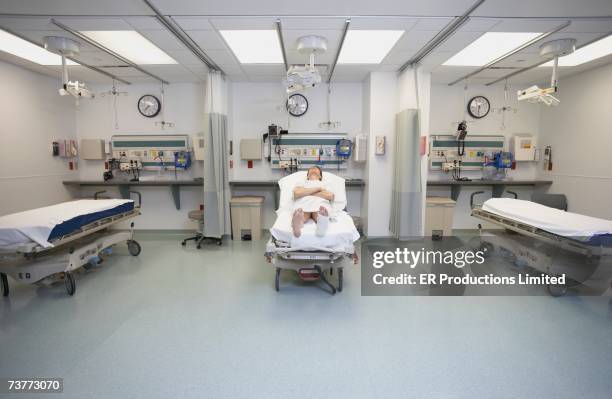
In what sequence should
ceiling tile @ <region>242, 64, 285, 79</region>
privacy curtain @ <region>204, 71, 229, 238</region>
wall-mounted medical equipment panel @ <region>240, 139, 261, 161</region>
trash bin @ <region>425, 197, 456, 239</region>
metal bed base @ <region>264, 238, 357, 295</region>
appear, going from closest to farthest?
metal bed base @ <region>264, 238, 357, 295</region> → ceiling tile @ <region>242, 64, 285, 79</region> → privacy curtain @ <region>204, 71, 229, 238</region> → trash bin @ <region>425, 197, 456, 239</region> → wall-mounted medical equipment panel @ <region>240, 139, 261, 161</region>

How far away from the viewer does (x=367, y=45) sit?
4129mm

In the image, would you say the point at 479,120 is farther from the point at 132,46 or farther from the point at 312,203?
the point at 132,46

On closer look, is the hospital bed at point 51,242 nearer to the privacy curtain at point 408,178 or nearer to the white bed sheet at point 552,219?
the privacy curtain at point 408,178

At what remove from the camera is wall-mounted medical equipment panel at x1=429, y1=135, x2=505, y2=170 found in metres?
5.88

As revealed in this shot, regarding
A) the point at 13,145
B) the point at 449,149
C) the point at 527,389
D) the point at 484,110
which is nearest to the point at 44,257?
the point at 13,145

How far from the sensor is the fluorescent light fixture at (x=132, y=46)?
12.3 feet

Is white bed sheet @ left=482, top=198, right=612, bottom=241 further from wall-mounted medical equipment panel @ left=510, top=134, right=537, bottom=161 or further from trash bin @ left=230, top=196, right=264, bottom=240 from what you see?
trash bin @ left=230, top=196, right=264, bottom=240

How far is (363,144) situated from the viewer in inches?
216

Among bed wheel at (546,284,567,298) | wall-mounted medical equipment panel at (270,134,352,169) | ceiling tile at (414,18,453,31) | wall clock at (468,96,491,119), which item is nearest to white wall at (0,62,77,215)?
wall-mounted medical equipment panel at (270,134,352,169)

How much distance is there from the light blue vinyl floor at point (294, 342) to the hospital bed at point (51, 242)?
32cm

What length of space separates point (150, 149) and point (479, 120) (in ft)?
21.6

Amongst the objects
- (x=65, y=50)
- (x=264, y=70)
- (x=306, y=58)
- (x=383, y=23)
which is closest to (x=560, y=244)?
(x=383, y=23)

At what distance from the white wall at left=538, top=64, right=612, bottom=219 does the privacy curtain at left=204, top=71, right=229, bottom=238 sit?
20.3 feet

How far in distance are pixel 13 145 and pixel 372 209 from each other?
602 centimetres
